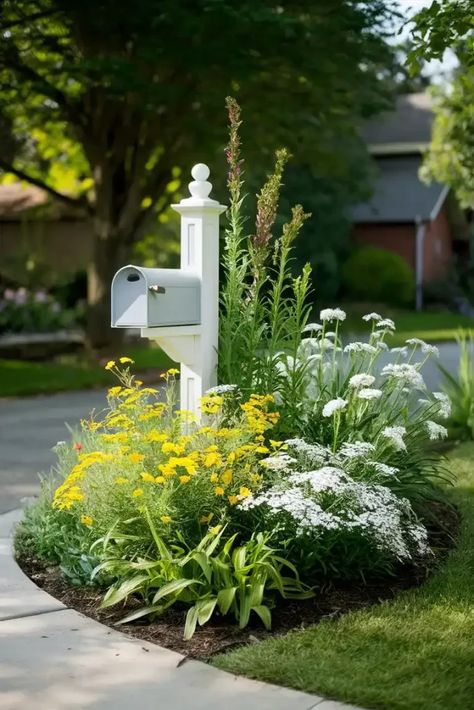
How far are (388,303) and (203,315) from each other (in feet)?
95.6

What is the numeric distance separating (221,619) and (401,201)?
118ft

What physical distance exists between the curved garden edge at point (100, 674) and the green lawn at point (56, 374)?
10.5 m

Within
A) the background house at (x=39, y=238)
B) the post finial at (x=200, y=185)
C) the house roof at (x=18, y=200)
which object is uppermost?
the house roof at (x=18, y=200)

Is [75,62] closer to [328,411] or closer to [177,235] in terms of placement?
[177,235]

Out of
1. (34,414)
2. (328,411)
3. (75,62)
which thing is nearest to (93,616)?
(328,411)

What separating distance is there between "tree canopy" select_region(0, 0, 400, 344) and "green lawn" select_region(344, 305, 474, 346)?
22.6ft

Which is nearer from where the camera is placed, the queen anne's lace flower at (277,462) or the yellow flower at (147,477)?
the yellow flower at (147,477)

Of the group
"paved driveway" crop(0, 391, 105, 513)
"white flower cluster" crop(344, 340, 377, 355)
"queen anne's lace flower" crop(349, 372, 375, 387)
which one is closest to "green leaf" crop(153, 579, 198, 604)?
"queen anne's lace flower" crop(349, 372, 375, 387)

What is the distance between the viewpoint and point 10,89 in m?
18.1

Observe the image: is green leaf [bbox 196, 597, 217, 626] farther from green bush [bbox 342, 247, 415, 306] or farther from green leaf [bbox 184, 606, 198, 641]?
green bush [bbox 342, 247, 415, 306]

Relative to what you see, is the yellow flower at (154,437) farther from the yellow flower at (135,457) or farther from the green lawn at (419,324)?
the green lawn at (419,324)

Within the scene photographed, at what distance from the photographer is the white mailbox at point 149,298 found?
19.1 ft

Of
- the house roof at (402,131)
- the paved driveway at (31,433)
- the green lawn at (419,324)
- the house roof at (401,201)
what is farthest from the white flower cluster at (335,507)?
the house roof at (402,131)

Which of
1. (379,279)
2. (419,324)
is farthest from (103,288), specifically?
(379,279)
